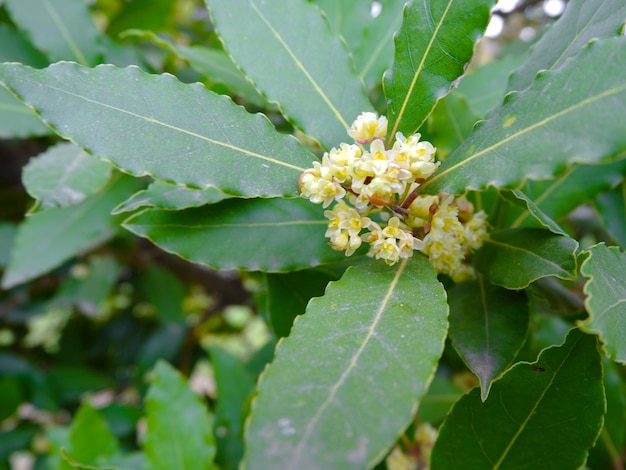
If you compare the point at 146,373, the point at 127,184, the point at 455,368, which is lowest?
the point at 146,373

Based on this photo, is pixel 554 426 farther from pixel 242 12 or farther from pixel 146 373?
pixel 146 373

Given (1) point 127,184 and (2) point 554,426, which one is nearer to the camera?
(2) point 554,426

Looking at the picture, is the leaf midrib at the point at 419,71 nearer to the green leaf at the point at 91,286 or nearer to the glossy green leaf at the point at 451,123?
the glossy green leaf at the point at 451,123

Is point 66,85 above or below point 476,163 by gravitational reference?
above

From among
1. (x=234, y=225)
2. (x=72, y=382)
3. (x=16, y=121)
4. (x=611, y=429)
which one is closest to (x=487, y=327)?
(x=234, y=225)

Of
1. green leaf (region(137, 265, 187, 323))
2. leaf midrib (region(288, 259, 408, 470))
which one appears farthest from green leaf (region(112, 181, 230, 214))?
green leaf (region(137, 265, 187, 323))

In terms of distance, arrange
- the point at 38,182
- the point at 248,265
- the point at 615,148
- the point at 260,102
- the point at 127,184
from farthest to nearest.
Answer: the point at 127,184 → the point at 260,102 → the point at 38,182 → the point at 248,265 → the point at 615,148

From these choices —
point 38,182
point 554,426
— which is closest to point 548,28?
point 554,426
